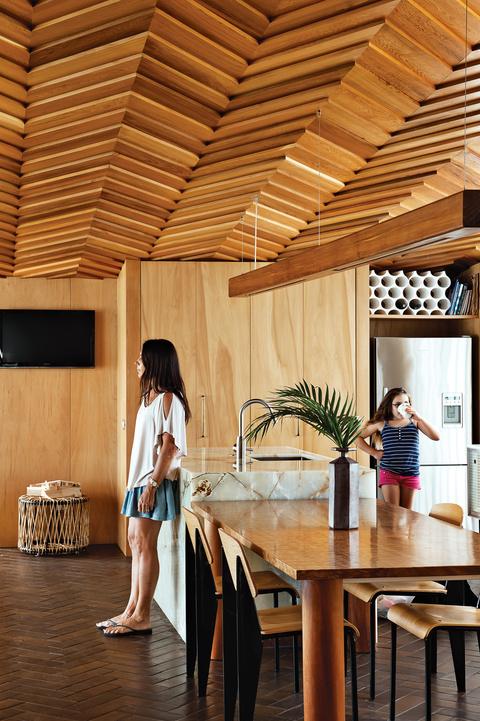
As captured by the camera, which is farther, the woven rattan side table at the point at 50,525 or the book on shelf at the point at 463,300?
the book on shelf at the point at 463,300

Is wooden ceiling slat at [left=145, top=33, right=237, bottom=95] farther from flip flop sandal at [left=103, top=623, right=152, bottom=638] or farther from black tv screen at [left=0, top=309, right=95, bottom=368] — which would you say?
black tv screen at [left=0, top=309, right=95, bottom=368]

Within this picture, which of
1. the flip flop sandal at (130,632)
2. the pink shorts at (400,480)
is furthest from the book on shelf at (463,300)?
the flip flop sandal at (130,632)

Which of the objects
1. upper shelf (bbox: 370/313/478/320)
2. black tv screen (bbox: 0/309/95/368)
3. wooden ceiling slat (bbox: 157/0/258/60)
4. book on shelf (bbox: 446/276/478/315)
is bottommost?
black tv screen (bbox: 0/309/95/368)

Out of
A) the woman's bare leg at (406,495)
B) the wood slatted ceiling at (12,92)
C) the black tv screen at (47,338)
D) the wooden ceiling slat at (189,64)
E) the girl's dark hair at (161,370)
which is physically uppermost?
the wooden ceiling slat at (189,64)

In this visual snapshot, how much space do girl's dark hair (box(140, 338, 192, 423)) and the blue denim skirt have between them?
17.1 inches

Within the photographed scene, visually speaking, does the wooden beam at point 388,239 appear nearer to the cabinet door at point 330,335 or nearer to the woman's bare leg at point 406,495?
the woman's bare leg at point 406,495

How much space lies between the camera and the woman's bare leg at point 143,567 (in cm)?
536

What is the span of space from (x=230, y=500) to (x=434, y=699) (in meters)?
1.44

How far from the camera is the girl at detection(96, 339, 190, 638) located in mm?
5230

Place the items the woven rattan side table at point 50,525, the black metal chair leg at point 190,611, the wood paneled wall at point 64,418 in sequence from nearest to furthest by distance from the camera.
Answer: the black metal chair leg at point 190,611 < the woven rattan side table at point 50,525 < the wood paneled wall at point 64,418

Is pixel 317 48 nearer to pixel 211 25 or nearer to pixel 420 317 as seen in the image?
pixel 211 25

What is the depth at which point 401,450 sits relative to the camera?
22.1 ft

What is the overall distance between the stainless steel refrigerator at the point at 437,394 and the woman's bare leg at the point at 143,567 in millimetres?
3513

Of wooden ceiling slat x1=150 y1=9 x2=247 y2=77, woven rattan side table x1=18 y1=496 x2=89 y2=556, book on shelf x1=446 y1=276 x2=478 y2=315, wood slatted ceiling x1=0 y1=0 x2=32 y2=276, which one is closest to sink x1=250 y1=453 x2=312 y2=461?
wood slatted ceiling x1=0 y1=0 x2=32 y2=276
